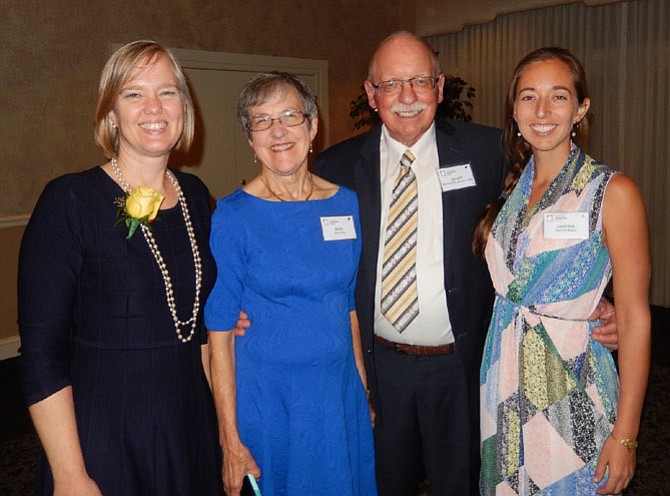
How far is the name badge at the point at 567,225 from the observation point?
184cm

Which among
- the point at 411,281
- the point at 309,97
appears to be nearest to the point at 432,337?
the point at 411,281

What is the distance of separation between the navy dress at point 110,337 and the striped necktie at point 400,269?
0.84 m

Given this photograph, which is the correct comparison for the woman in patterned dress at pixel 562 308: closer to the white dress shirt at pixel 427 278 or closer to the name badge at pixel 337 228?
the white dress shirt at pixel 427 278

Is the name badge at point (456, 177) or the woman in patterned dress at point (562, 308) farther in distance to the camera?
the name badge at point (456, 177)

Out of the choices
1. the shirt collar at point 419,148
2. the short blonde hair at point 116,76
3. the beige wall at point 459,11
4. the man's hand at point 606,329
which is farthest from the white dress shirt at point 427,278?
the beige wall at point 459,11

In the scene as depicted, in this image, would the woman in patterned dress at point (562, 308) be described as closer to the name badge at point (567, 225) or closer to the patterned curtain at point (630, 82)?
the name badge at point (567, 225)

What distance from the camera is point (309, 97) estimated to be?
195 centimetres

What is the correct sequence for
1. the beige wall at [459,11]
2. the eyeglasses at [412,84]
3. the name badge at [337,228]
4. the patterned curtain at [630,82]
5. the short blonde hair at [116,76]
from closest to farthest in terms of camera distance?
the short blonde hair at [116,76] < the name badge at [337,228] < the eyeglasses at [412,84] < the patterned curtain at [630,82] < the beige wall at [459,11]

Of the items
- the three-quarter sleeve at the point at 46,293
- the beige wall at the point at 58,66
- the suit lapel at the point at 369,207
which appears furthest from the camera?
the beige wall at the point at 58,66

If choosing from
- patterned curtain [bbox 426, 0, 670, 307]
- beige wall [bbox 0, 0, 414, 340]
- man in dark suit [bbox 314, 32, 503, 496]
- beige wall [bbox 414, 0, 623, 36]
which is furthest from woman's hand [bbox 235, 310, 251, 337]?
beige wall [bbox 414, 0, 623, 36]

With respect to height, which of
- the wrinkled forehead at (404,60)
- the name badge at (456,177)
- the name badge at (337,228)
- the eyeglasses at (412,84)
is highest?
the wrinkled forehead at (404,60)

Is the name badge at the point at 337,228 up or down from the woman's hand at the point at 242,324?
up

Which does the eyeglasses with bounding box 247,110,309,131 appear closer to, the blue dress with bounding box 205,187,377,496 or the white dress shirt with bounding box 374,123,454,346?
the blue dress with bounding box 205,187,377,496

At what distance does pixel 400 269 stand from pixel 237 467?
0.93 meters
